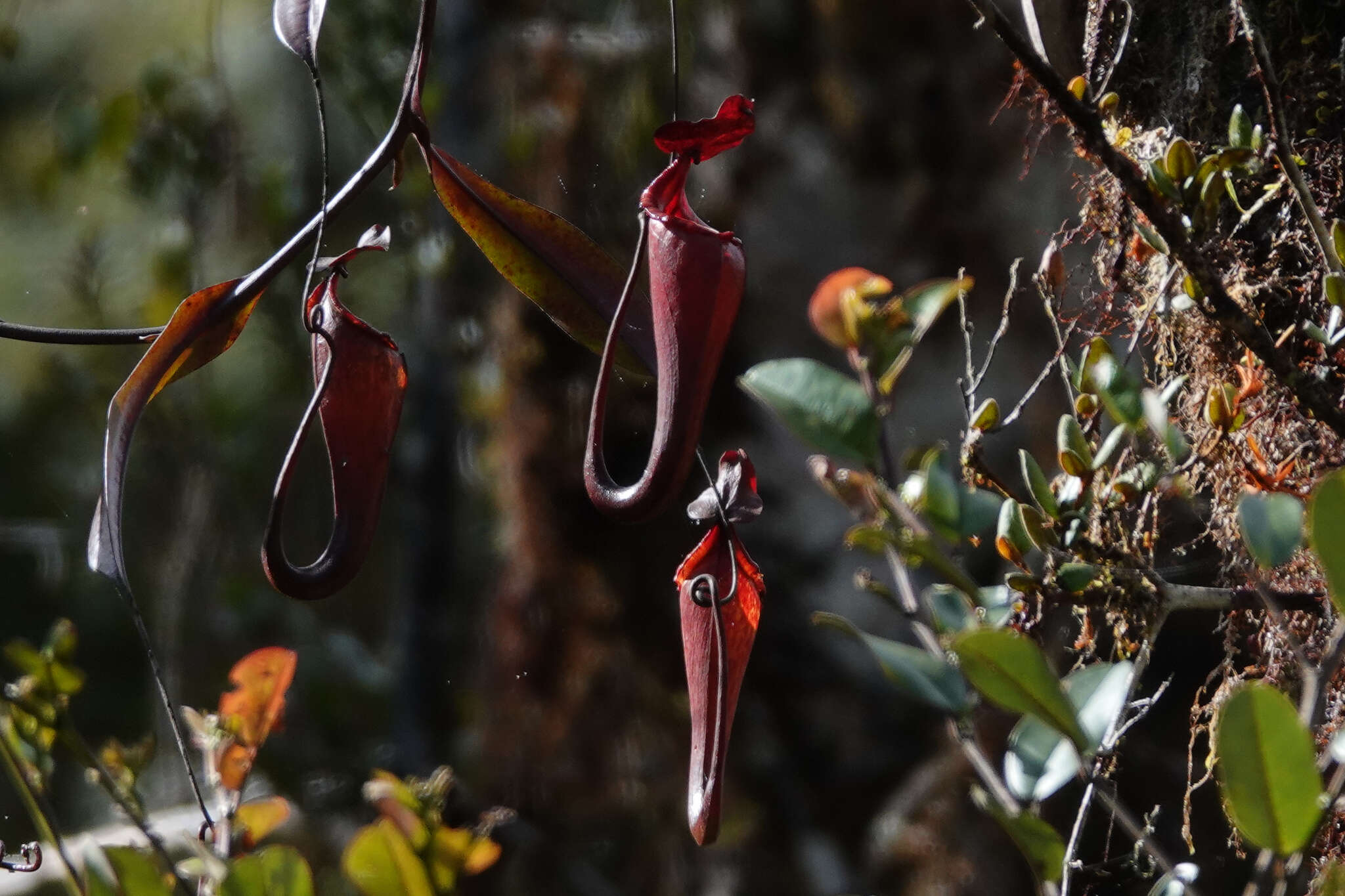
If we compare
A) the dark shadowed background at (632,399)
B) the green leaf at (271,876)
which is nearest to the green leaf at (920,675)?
the green leaf at (271,876)

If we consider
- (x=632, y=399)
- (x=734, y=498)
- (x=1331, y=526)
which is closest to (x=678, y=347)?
(x=734, y=498)

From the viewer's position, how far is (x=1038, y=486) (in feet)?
1.20

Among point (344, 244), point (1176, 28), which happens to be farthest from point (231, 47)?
point (1176, 28)

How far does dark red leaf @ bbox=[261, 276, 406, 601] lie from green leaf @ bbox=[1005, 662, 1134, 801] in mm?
199

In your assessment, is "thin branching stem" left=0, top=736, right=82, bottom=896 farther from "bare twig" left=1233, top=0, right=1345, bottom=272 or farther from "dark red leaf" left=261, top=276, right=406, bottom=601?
"bare twig" left=1233, top=0, right=1345, bottom=272

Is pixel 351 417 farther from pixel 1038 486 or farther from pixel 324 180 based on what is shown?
pixel 1038 486

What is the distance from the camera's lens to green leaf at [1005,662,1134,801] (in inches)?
10.1

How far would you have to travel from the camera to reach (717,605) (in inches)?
13.1

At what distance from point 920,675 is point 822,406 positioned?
0.06 metres

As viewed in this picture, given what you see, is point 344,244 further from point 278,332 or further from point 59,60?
point 59,60

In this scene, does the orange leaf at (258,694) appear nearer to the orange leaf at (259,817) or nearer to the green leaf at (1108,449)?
the orange leaf at (259,817)

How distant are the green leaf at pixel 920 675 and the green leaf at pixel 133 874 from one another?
166mm

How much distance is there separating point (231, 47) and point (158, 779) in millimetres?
2585

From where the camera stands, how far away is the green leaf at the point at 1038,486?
14.3 inches
